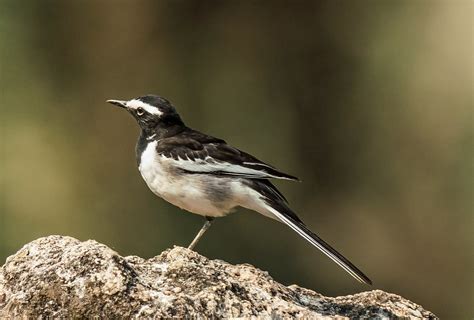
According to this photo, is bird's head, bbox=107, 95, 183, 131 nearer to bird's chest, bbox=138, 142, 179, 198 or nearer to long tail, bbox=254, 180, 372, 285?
bird's chest, bbox=138, 142, 179, 198

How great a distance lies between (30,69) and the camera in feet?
53.4

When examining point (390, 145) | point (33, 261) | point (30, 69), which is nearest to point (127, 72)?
point (30, 69)

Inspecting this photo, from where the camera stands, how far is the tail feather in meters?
6.71

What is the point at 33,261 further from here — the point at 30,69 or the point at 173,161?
the point at 30,69

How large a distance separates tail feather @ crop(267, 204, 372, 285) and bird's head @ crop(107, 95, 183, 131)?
1.79 m

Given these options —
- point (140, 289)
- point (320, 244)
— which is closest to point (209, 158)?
point (320, 244)

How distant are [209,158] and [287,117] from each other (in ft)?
24.6

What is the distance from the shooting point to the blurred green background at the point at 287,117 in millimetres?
15344

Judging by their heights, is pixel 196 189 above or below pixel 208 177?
below

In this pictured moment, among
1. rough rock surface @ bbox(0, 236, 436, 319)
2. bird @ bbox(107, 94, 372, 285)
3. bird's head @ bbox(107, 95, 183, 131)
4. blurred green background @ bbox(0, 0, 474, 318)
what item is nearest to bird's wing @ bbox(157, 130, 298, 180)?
bird @ bbox(107, 94, 372, 285)

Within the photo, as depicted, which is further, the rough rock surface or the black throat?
the black throat

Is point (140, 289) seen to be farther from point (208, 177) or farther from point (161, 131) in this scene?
point (161, 131)

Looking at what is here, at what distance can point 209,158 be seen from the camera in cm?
852

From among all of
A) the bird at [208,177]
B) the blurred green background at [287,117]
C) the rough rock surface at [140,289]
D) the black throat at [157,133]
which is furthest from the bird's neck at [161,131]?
the blurred green background at [287,117]
